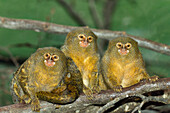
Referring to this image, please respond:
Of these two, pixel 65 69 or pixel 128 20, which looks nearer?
pixel 65 69

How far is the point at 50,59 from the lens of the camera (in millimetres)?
2826

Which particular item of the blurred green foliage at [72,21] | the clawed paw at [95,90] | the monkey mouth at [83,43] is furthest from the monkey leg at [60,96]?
the blurred green foliage at [72,21]

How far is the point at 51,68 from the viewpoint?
9.45 ft

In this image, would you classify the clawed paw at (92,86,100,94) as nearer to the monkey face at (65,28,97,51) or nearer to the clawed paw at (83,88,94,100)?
the clawed paw at (83,88,94,100)

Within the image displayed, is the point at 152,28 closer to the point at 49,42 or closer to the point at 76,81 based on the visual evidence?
the point at 49,42

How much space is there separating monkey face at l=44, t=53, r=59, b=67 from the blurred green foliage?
261cm

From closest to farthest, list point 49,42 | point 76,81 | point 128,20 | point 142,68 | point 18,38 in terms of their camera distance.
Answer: point 76,81 → point 142,68 → point 49,42 → point 18,38 → point 128,20

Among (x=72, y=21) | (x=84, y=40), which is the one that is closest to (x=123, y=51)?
(x=84, y=40)

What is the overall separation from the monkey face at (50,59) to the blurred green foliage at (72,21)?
2615 mm

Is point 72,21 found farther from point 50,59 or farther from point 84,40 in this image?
point 50,59

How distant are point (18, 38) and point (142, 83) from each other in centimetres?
477

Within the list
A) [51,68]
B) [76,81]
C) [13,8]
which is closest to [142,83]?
[76,81]

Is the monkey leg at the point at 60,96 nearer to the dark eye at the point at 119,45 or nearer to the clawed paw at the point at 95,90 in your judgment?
the clawed paw at the point at 95,90

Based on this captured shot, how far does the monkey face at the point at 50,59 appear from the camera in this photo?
2799mm
